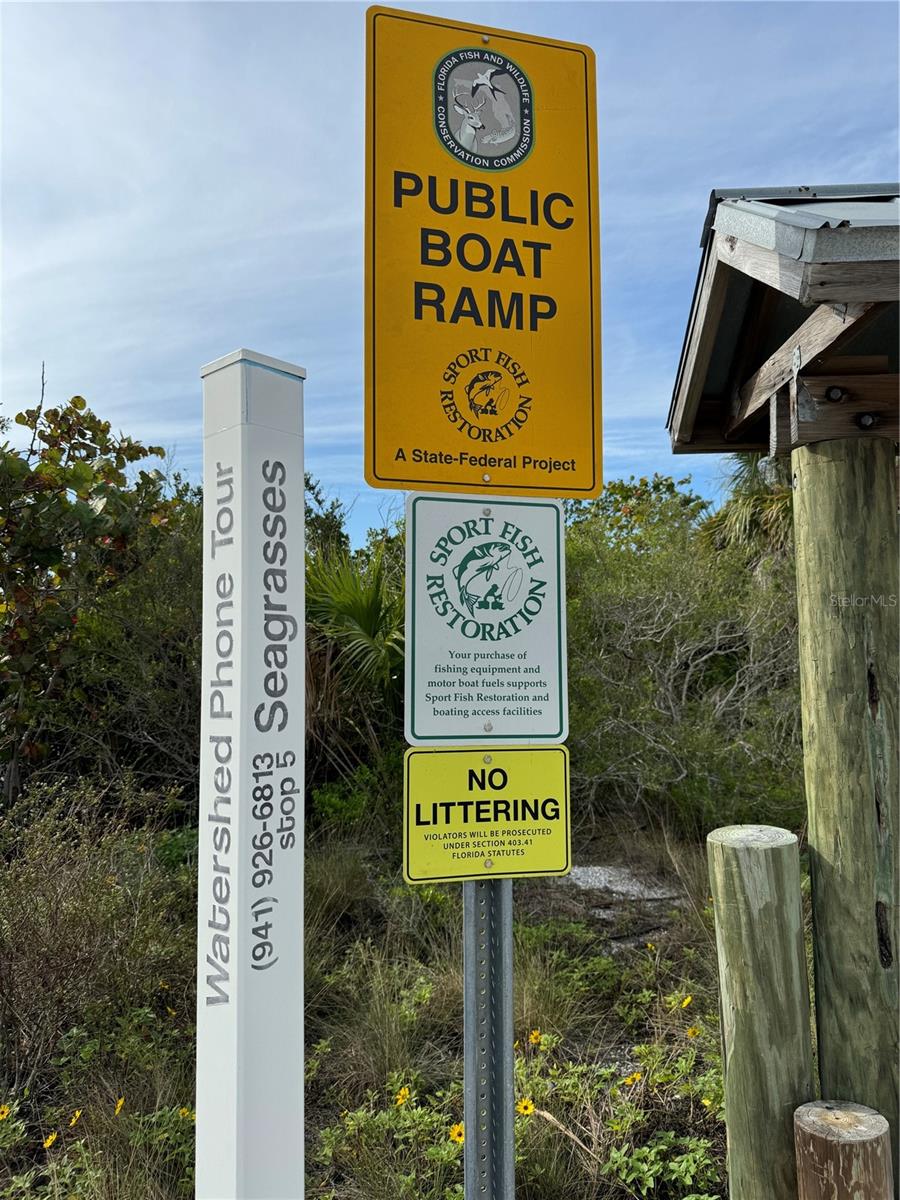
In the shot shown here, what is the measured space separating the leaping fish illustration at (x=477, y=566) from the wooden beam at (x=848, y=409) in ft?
4.61

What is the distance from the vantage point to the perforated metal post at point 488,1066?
7.23 ft

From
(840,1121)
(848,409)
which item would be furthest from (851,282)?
(840,1121)

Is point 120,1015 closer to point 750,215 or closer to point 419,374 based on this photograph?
point 419,374

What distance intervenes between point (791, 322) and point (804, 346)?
877 millimetres

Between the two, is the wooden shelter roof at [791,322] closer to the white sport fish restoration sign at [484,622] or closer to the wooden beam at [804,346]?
the wooden beam at [804,346]

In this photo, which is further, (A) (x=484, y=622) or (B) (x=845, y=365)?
(B) (x=845, y=365)

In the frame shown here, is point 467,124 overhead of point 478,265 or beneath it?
overhead

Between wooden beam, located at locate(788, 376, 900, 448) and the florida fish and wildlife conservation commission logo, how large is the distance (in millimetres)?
1311

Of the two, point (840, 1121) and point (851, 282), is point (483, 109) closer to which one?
point (851, 282)

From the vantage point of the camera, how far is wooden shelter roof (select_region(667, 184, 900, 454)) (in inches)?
96.5

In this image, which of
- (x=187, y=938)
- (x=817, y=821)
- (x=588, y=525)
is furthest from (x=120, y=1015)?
(x=588, y=525)

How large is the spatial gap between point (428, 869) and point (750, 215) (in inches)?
81.0

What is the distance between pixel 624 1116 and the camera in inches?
130

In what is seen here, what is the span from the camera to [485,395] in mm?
2352
